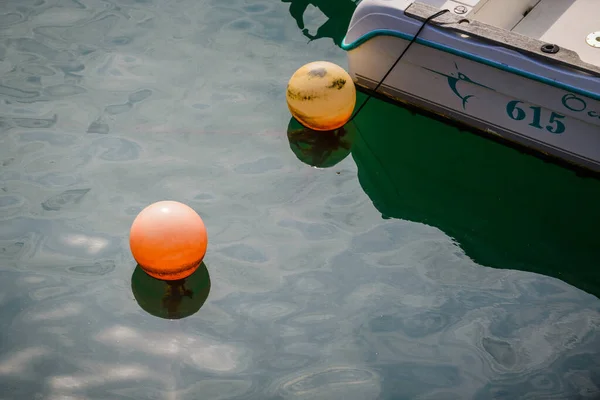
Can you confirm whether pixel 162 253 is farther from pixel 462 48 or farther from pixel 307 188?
pixel 462 48

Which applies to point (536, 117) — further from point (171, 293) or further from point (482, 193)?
point (171, 293)

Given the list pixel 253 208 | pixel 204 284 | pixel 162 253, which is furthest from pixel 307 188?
pixel 162 253

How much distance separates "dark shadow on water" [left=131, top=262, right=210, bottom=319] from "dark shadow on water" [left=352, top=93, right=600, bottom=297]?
163 centimetres

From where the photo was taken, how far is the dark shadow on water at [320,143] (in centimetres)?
616

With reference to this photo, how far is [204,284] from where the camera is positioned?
197 inches

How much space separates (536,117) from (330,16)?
2.88 m

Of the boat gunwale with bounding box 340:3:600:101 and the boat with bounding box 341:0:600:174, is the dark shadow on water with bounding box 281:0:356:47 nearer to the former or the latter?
the boat with bounding box 341:0:600:174

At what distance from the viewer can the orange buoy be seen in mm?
4504

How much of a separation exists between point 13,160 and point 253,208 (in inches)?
84.2

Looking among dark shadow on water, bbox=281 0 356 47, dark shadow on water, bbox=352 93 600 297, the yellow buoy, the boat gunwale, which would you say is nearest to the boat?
the boat gunwale

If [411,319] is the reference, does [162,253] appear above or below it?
above

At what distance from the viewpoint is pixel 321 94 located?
19.0 ft

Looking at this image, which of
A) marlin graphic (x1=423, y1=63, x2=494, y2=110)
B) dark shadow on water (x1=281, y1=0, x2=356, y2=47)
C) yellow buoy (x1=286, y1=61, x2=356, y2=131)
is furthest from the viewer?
dark shadow on water (x1=281, y1=0, x2=356, y2=47)

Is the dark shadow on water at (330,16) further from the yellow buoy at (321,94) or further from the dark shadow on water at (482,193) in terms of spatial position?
the yellow buoy at (321,94)
